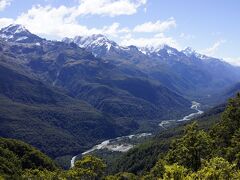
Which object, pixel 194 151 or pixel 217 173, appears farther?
pixel 194 151

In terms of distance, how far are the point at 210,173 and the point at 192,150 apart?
40.9 meters

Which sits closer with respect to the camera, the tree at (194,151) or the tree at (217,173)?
the tree at (217,173)

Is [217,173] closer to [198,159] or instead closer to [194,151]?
[194,151]

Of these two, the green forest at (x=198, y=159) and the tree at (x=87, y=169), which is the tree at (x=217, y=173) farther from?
the tree at (x=87, y=169)

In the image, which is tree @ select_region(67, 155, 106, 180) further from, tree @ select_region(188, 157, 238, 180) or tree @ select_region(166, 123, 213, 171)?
tree @ select_region(188, 157, 238, 180)

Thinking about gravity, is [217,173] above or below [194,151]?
above

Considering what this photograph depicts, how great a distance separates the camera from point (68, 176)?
119000 mm

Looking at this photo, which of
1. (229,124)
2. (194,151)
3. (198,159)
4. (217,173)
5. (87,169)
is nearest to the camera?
(217,173)

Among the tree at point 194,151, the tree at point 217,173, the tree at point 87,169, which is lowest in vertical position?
the tree at point 87,169

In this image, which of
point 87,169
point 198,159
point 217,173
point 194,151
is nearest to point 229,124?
point 198,159

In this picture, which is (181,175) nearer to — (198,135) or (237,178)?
(237,178)

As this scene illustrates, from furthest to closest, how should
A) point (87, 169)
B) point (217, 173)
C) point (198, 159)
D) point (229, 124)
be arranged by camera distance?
1. point (229, 124)
2. point (87, 169)
3. point (198, 159)
4. point (217, 173)

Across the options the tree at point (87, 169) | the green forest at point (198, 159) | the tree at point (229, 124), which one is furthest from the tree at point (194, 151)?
the tree at point (229, 124)

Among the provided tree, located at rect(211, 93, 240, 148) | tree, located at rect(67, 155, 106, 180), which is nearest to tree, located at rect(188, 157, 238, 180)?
tree, located at rect(67, 155, 106, 180)
